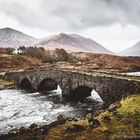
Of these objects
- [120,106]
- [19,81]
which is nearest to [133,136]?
[120,106]

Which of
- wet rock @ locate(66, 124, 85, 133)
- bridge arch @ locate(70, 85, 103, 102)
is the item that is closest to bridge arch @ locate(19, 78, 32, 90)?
bridge arch @ locate(70, 85, 103, 102)

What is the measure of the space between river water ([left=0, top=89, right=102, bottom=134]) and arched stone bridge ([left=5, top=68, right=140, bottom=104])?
2.97 meters

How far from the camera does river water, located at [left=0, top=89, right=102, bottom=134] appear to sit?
29.4m

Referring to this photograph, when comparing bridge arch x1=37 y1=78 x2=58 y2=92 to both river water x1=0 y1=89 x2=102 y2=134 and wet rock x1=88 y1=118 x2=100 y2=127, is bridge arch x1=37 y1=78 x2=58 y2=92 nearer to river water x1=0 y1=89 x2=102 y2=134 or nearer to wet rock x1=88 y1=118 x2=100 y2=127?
river water x1=0 y1=89 x2=102 y2=134

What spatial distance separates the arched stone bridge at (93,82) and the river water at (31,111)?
2969 millimetres

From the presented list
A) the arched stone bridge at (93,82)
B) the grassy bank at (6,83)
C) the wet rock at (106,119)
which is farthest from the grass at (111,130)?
the grassy bank at (6,83)

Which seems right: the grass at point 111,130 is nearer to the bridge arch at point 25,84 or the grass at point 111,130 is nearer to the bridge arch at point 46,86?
the bridge arch at point 46,86

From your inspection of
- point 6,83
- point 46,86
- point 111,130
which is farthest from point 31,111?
point 6,83

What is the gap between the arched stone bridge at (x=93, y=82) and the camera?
1137 inches

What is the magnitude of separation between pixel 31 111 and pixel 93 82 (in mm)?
8452

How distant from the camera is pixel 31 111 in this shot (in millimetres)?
35594

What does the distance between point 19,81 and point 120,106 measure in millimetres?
42263

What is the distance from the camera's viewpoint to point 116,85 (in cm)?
3028

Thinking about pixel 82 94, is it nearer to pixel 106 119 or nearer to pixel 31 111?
pixel 31 111
